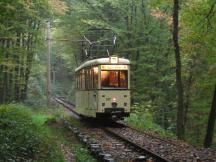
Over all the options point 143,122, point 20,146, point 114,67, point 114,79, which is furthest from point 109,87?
point 20,146

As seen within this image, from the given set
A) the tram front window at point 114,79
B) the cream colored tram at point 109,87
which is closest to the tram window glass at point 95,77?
the cream colored tram at point 109,87

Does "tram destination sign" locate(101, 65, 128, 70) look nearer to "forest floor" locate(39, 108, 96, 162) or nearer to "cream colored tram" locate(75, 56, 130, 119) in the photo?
"cream colored tram" locate(75, 56, 130, 119)

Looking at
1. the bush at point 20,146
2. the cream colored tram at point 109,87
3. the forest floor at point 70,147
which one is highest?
the cream colored tram at point 109,87

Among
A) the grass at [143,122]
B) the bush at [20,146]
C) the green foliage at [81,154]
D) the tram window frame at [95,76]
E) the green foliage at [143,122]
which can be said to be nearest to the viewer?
the bush at [20,146]

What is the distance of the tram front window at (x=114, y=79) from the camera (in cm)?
2303

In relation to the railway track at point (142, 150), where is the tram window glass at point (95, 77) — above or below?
above

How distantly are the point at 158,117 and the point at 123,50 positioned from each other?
5977mm

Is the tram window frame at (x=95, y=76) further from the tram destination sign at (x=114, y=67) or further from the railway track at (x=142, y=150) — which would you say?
the railway track at (x=142, y=150)

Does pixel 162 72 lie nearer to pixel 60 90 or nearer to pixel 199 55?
pixel 199 55

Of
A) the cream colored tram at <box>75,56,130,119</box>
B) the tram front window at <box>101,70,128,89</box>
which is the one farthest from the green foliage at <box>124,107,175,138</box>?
the tram front window at <box>101,70,128,89</box>

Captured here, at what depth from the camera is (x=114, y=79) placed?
2331 cm


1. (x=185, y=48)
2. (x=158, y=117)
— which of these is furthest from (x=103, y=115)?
(x=158, y=117)

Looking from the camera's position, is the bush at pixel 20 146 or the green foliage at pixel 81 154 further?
the green foliage at pixel 81 154

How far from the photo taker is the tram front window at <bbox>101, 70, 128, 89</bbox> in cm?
2303
